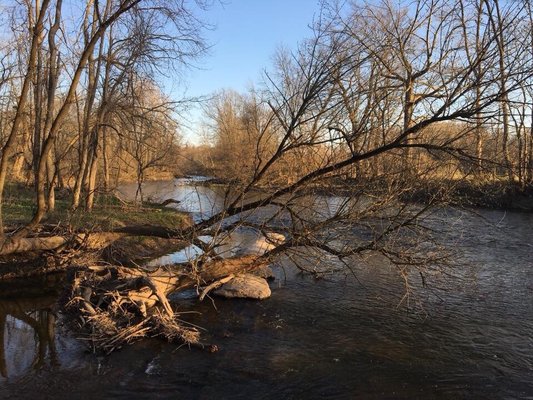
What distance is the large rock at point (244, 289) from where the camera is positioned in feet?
32.5

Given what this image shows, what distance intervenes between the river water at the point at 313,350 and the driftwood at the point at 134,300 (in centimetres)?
24

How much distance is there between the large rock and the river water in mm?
235

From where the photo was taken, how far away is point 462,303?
9.57 meters

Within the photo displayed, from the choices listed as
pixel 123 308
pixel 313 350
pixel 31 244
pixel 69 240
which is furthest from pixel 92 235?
pixel 313 350

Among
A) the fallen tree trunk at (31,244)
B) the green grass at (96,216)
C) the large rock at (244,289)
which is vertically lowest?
the large rock at (244,289)

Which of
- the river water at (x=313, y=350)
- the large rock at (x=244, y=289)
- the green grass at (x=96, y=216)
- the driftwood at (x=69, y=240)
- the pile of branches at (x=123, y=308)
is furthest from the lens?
the green grass at (x=96, y=216)

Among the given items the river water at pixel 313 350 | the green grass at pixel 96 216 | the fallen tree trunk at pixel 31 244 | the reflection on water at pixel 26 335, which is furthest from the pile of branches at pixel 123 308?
the green grass at pixel 96 216

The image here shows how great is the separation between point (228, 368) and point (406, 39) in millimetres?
6089

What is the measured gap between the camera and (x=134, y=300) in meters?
8.23

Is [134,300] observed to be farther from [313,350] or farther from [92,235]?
[92,235]

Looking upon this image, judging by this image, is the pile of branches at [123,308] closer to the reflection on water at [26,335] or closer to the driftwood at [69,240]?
the reflection on water at [26,335]

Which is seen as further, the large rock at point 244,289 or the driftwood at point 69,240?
the driftwood at point 69,240

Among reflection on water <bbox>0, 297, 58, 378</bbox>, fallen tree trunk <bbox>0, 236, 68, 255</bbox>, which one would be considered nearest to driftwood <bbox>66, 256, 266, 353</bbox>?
reflection on water <bbox>0, 297, 58, 378</bbox>

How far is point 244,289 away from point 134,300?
8.33 feet
